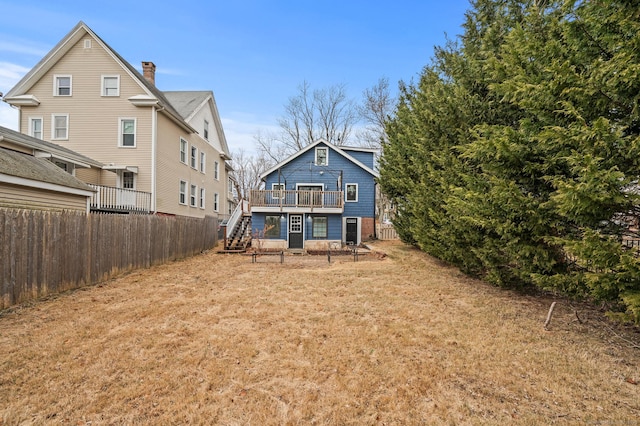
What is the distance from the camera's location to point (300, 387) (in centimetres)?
340

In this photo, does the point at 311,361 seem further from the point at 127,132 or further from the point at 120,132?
the point at 120,132

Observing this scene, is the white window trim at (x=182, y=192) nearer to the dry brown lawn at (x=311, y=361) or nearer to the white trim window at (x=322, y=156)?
the white trim window at (x=322, y=156)

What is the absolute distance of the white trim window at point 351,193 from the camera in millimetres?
19672

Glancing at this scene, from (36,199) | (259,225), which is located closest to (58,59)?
(36,199)

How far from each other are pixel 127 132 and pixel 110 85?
265 cm

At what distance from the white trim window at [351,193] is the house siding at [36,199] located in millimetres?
13677

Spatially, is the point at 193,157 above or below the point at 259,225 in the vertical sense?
above

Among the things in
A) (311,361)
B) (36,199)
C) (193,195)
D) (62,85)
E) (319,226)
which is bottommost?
(311,361)

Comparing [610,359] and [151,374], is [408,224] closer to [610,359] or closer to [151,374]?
[610,359]

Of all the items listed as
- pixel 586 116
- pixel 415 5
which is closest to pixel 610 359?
pixel 586 116

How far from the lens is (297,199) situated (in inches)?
671

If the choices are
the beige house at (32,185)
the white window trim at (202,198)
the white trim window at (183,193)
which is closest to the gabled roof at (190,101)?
the white trim window at (183,193)

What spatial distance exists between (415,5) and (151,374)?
17070 mm

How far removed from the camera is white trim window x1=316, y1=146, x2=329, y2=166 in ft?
63.8
